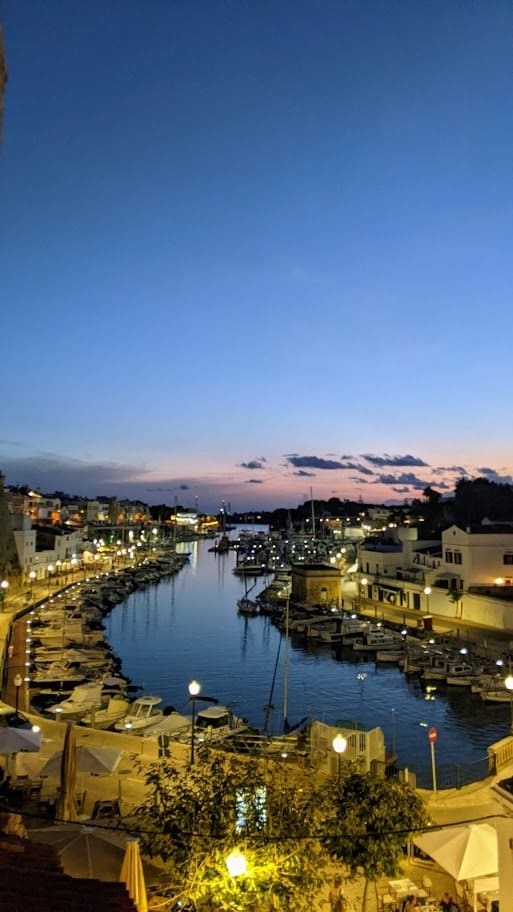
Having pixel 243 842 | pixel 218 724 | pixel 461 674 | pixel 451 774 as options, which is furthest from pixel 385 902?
pixel 461 674

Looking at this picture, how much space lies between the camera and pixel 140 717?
2758 centimetres

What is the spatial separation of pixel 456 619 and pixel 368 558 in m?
17.2

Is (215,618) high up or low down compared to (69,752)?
down

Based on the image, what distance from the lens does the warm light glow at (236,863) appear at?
768 cm

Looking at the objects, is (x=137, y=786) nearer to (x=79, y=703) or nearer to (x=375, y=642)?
(x=79, y=703)

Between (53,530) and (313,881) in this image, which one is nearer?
(313,881)

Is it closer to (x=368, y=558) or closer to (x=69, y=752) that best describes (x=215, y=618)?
(x=368, y=558)

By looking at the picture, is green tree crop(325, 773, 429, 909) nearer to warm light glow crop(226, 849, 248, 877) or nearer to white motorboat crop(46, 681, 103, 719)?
warm light glow crop(226, 849, 248, 877)

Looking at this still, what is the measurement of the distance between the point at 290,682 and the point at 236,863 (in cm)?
3240

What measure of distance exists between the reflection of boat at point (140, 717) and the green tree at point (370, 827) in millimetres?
17662

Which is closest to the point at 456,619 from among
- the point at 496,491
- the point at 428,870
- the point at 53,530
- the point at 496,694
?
the point at 496,694

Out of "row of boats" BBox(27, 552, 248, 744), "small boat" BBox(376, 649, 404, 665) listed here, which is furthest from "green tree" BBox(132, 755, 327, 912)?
"small boat" BBox(376, 649, 404, 665)

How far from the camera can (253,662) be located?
45.0 meters

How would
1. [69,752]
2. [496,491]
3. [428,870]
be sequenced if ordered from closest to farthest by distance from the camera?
1. [428,870]
2. [69,752]
3. [496,491]
